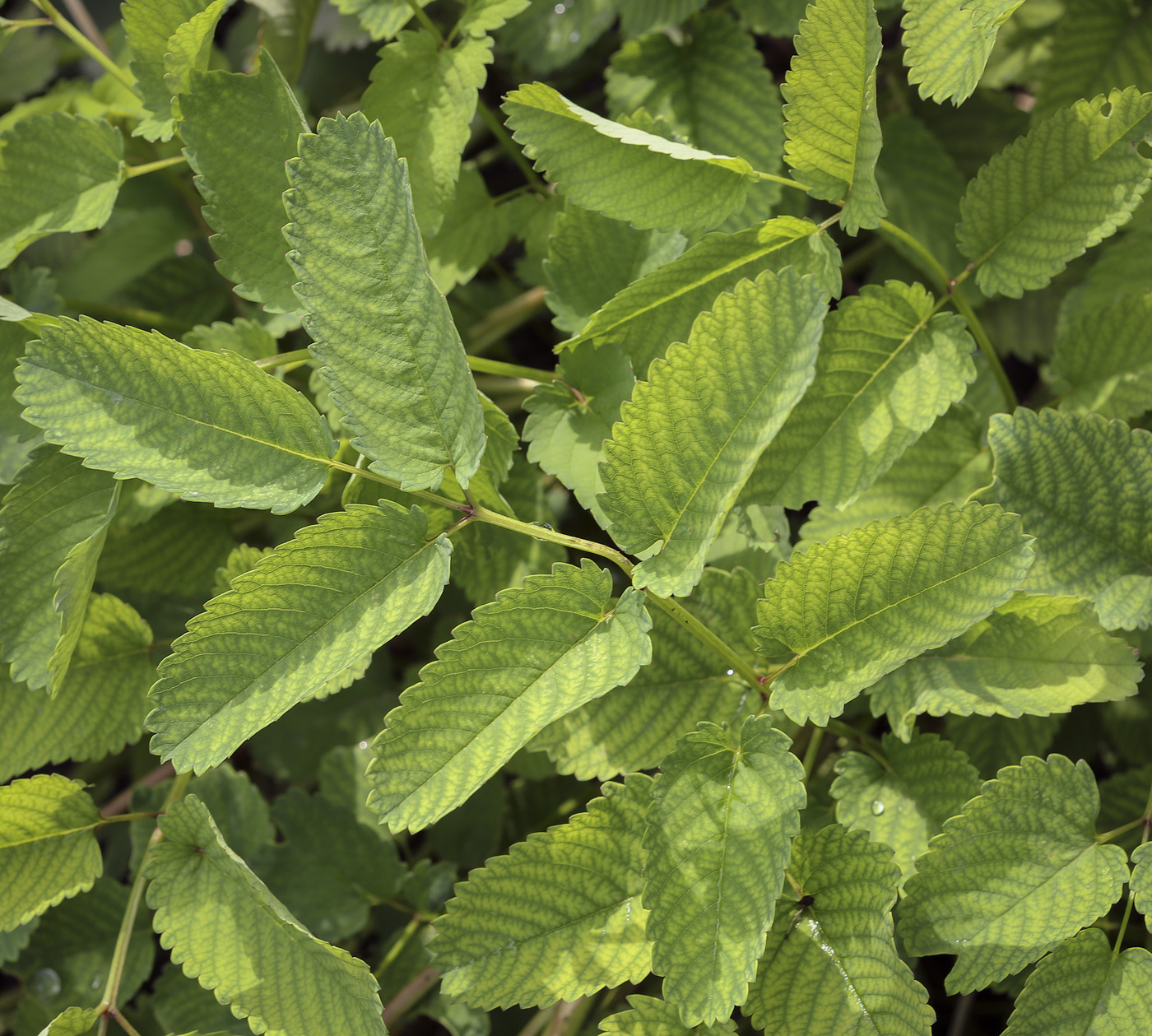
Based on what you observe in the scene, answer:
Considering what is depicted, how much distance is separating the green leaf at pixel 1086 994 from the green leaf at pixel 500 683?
0.52 m

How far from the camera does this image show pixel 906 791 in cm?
109

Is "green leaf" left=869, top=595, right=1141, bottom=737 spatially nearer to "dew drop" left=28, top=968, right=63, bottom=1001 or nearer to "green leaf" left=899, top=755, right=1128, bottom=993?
"green leaf" left=899, top=755, right=1128, bottom=993

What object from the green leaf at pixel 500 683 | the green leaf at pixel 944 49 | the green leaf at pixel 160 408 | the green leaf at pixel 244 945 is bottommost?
the green leaf at pixel 244 945

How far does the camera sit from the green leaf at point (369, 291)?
863 millimetres

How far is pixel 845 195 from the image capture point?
104 centimetres

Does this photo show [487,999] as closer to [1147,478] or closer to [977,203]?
[1147,478]

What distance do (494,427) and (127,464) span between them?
0.39 metres

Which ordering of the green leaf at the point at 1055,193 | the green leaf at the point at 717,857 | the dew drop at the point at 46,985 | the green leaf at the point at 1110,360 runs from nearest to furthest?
1. the green leaf at the point at 717,857
2. the green leaf at the point at 1055,193
3. the green leaf at the point at 1110,360
4. the dew drop at the point at 46,985

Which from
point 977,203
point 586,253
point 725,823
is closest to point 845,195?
point 977,203

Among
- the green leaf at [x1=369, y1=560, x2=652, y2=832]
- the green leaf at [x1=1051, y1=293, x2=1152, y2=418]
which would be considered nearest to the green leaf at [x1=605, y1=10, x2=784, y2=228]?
the green leaf at [x1=1051, y1=293, x2=1152, y2=418]

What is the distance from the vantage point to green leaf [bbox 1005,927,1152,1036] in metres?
0.91

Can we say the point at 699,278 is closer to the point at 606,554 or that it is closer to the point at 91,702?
the point at 606,554

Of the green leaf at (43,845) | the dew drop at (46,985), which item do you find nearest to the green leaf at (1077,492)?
the green leaf at (43,845)

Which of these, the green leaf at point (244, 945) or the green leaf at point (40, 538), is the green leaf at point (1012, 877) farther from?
the green leaf at point (40, 538)
